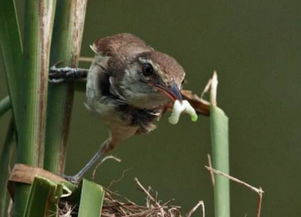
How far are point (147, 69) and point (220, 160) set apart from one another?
60 cm

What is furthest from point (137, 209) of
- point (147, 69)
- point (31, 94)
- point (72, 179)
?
point (31, 94)

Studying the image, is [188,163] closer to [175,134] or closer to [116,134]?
[175,134]

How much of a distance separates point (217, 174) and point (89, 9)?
8.99ft

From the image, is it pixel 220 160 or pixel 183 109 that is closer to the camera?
pixel 220 160

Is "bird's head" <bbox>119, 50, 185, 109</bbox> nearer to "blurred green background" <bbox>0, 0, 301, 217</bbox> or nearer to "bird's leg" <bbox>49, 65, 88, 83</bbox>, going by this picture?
"bird's leg" <bbox>49, 65, 88, 83</bbox>

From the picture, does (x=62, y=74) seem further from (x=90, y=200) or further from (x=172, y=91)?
(x=90, y=200)

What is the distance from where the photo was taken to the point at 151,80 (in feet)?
9.04

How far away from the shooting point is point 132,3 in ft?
16.4

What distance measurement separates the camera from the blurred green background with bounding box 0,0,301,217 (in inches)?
187

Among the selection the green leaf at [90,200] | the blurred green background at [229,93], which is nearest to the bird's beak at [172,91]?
the green leaf at [90,200]

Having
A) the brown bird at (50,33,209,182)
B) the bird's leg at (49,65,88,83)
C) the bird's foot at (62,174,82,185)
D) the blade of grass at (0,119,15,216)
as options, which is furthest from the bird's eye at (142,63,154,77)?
the blade of grass at (0,119,15,216)

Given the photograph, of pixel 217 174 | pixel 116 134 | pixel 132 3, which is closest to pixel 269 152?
pixel 132 3

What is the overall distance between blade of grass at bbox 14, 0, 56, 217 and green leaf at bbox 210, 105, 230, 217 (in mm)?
402

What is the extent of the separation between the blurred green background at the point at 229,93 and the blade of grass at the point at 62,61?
215cm
